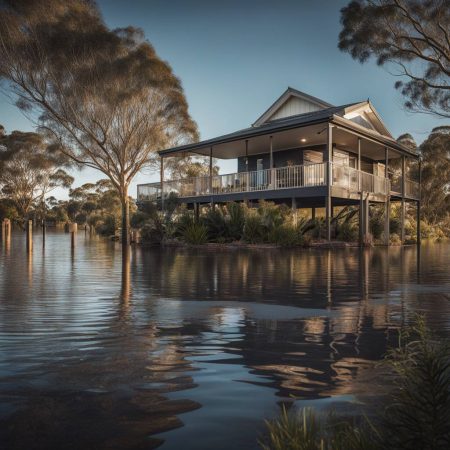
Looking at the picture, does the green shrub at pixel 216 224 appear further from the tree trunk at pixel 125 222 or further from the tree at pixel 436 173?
the tree at pixel 436 173

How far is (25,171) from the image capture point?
6094 cm

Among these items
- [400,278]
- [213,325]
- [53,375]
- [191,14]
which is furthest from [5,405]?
[191,14]

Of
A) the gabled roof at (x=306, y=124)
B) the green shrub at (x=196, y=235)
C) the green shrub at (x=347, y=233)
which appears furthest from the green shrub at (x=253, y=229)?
the gabled roof at (x=306, y=124)

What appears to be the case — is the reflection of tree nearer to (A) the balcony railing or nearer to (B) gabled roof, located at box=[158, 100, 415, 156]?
(A) the balcony railing

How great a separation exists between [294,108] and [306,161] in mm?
5202

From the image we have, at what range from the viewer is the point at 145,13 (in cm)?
1973

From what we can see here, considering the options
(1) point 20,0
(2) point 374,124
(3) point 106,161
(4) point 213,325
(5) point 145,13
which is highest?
(1) point 20,0

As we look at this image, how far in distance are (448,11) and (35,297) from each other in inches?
940

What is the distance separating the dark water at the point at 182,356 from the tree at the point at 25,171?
47996 millimetres

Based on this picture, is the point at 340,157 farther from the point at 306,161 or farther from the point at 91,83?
the point at 91,83

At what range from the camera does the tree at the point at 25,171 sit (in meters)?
55.3

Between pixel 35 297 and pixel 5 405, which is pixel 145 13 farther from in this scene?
pixel 5 405

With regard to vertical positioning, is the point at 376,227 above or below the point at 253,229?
above

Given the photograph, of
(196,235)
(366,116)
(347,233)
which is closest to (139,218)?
(196,235)
